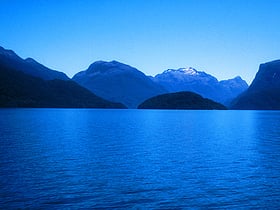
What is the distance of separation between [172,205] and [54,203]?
11520mm

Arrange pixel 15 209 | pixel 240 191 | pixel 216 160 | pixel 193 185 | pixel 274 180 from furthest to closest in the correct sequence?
pixel 216 160, pixel 274 180, pixel 193 185, pixel 240 191, pixel 15 209

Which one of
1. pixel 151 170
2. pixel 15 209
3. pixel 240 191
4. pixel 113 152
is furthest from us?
pixel 113 152

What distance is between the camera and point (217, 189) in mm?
35281

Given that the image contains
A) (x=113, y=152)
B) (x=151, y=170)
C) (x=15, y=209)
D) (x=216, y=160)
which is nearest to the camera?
(x=15, y=209)

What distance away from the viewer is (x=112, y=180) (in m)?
38.5

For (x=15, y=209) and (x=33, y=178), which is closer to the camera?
(x=15, y=209)

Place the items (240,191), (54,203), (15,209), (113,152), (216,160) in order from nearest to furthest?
(15,209) → (54,203) → (240,191) → (216,160) → (113,152)

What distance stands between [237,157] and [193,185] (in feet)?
77.0

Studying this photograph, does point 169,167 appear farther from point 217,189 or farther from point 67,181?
point 67,181

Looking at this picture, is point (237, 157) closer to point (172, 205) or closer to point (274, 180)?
point (274, 180)

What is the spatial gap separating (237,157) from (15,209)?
42.1 m

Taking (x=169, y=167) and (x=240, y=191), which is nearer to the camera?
(x=240, y=191)

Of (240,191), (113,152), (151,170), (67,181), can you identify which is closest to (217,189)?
(240,191)

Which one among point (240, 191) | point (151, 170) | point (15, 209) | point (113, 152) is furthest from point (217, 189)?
point (113, 152)
